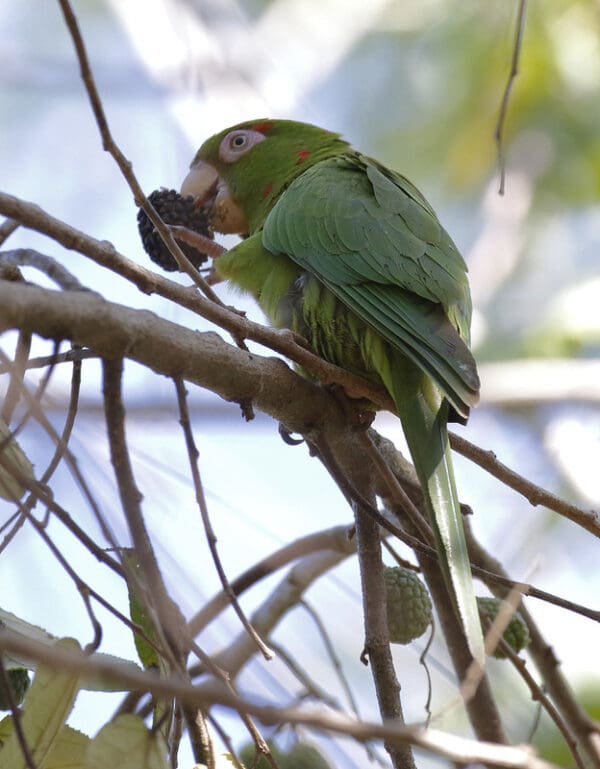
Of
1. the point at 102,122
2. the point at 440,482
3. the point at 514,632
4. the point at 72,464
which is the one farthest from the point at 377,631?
the point at 102,122

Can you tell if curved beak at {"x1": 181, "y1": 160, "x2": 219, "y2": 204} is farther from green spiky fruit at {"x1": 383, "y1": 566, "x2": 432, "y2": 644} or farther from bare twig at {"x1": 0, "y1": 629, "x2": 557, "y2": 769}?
bare twig at {"x1": 0, "y1": 629, "x2": 557, "y2": 769}

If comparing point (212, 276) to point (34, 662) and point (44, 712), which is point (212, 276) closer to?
point (34, 662)

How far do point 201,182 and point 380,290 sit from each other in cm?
138

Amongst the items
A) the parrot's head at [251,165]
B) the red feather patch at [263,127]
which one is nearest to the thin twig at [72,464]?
the parrot's head at [251,165]

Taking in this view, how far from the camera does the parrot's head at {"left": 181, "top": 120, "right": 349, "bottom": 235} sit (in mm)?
3668

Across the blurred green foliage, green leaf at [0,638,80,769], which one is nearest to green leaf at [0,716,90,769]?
green leaf at [0,638,80,769]

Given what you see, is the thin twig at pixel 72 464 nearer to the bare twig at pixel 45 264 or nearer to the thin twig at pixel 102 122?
the bare twig at pixel 45 264

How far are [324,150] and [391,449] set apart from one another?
139 cm

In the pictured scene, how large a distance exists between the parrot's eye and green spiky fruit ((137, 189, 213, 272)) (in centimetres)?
25

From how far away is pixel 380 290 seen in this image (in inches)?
106

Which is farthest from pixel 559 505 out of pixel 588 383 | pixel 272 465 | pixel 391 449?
pixel 588 383

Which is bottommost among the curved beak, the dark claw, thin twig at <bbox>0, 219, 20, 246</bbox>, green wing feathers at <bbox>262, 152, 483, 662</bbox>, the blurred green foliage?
thin twig at <bbox>0, 219, 20, 246</bbox>

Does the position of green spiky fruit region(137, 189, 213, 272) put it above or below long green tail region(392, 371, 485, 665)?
above

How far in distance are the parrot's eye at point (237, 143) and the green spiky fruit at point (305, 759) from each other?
2.20 meters
